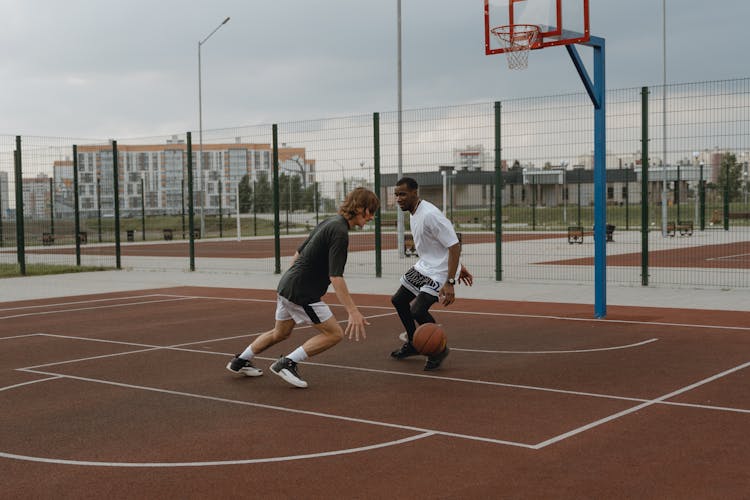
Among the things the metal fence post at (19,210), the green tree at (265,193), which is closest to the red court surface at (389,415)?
the metal fence post at (19,210)

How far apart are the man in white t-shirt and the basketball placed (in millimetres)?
104

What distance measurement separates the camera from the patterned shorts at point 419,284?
28.0 ft

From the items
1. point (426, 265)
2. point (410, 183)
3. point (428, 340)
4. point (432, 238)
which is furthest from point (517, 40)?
point (428, 340)

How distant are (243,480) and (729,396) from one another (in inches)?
159

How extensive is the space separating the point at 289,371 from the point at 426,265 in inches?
73.2

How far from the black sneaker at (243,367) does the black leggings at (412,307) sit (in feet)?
5.20

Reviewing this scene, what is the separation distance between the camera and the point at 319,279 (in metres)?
7.45

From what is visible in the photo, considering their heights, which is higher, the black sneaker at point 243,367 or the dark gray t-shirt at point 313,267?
the dark gray t-shirt at point 313,267

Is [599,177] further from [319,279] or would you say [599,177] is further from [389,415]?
[389,415]

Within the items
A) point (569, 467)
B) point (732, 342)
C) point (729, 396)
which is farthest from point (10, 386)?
point (732, 342)

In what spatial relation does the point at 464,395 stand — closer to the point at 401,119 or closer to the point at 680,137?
the point at 680,137

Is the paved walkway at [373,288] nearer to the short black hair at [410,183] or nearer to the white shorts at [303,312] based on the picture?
the short black hair at [410,183]

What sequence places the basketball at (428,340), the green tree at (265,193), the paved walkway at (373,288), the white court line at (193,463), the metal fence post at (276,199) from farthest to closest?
the green tree at (265,193) < the metal fence post at (276,199) < the paved walkway at (373,288) < the basketball at (428,340) < the white court line at (193,463)

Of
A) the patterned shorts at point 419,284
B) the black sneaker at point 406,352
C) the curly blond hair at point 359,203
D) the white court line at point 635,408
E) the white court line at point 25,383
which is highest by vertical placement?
the curly blond hair at point 359,203
